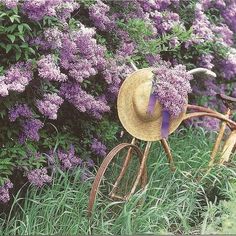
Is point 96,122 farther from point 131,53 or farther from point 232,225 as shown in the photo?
point 232,225

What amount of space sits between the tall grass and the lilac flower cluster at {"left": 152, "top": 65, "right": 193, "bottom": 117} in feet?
1.82

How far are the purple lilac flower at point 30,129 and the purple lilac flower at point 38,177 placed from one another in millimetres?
210

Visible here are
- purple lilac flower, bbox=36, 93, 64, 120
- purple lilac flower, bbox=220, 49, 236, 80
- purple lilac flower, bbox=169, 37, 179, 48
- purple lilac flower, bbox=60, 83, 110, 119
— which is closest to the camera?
purple lilac flower, bbox=36, 93, 64, 120

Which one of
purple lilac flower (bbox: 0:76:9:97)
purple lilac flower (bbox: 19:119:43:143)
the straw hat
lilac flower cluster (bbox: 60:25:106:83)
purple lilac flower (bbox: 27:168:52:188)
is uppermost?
purple lilac flower (bbox: 0:76:9:97)

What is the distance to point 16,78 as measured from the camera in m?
3.79

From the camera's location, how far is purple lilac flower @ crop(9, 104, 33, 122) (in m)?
3.93

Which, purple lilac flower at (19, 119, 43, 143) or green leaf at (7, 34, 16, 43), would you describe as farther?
purple lilac flower at (19, 119, 43, 143)

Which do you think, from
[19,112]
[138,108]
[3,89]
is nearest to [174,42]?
[138,108]

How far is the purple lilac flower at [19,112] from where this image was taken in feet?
12.9

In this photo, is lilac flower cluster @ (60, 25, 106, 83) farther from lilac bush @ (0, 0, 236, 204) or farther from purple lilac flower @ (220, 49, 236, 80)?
purple lilac flower @ (220, 49, 236, 80)

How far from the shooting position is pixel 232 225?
323cm

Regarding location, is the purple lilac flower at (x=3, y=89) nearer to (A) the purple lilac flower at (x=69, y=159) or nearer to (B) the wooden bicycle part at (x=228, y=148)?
(A) the purple lilac flower at (x=69, y=159)

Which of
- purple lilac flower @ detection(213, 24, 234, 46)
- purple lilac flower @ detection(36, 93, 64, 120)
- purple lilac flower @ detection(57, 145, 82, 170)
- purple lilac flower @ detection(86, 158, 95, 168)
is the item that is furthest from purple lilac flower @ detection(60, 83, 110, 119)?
purple lilac flower @ detection(213, 24, 234, 46)

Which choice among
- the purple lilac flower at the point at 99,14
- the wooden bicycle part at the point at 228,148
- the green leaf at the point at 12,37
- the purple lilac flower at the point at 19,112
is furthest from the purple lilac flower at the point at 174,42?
the green leaf at the point at 12,37
